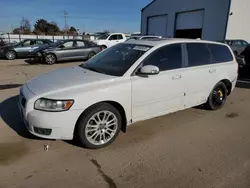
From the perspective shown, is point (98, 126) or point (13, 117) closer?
point (98, 126)

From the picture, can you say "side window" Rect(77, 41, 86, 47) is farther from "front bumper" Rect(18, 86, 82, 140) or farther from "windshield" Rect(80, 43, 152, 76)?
"front bumper" Rect(18, 86, 82, 140)

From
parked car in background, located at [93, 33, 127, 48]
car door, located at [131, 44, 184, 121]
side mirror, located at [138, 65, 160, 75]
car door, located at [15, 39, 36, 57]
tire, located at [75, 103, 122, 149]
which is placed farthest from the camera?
parked car in background, located at [93, 33, 127, 48]

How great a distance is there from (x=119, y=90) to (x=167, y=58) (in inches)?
48.1

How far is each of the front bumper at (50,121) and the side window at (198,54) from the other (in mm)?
2481

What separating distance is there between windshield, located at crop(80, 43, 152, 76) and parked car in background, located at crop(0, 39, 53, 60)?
1317 cm

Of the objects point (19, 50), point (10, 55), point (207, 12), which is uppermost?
point (207, 12)

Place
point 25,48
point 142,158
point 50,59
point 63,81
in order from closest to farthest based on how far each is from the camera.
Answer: point 142,158
point 63,81
point 50,59
point 25,48

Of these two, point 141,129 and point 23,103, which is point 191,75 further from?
point 23,103

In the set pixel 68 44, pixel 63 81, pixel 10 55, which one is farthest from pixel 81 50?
pixel 63 81

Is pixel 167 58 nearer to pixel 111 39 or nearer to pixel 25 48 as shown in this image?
pixel 25 48

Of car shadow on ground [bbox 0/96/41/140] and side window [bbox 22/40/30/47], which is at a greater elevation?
side window [bbox 22/40/30/47]

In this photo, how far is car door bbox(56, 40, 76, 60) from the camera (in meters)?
12.5

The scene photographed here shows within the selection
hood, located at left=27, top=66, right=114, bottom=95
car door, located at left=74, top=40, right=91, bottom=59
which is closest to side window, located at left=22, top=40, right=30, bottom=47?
car door, located at left=74, top=40, right=91, bottom=59

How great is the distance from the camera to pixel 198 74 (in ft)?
13.5
